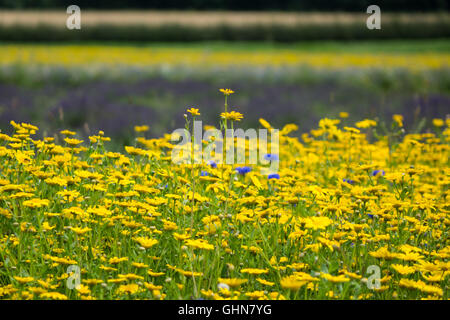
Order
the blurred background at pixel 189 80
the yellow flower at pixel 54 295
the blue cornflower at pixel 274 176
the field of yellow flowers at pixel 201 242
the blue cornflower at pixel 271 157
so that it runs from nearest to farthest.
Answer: the yellow flower at pixel 54 295, the field of yellow flowers at pixel 201 242, the blue cornflower at pixel 274 176, the blue cornflower at pixel 271 157, the blurred background at pixel 189 80

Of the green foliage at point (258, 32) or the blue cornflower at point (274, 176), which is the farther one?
the green foliage at point (258, 32)

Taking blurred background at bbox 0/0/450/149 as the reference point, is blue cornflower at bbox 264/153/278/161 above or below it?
below

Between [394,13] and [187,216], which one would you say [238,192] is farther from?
[394,13]

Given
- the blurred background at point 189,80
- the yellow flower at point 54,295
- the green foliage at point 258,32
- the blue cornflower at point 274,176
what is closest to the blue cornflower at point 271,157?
the blue cornflower at point 274,176

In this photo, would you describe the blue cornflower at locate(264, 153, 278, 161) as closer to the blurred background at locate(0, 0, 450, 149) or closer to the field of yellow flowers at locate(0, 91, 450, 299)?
the field of yellow flowers at locate(0, 91, 450, 299)

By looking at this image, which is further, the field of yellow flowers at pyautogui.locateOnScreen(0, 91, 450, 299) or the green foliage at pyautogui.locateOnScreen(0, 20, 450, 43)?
the green foliage at pyautogui.locateOnScreen(0, 20, 450, 43)

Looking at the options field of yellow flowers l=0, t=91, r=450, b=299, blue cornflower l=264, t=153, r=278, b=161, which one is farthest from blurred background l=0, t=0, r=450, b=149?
field of yellow flowers l=0, t=91, r=450, b=299

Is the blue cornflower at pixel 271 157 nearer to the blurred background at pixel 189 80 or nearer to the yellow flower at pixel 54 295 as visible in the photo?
the blurred background at pixel 189 80

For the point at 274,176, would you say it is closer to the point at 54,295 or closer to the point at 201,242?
the point at 201,242

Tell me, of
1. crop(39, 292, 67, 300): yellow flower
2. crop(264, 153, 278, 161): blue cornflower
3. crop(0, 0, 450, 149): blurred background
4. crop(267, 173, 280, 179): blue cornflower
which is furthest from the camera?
crop(0, 0, 450, 149): blurred background

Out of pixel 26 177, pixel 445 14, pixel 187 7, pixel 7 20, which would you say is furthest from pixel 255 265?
pixel 187 7

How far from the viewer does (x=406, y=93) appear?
8.70 meters

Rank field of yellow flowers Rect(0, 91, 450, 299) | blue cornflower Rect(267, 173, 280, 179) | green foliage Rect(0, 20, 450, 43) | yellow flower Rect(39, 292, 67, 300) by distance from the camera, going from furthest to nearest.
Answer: green foliage Rect(0, 20, 450, 43)
blue cornflower Rect(267, 173, 280, 179)
field of yellow flowers Rect(0, 91, 450, 299)
yellow flower Rect(39, 292, 67, 300)

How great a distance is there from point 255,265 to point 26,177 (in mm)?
1316
